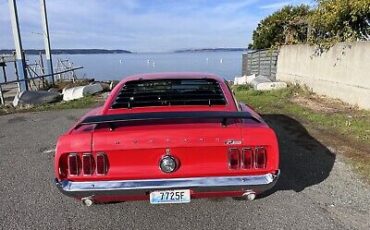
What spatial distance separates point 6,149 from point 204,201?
421 centimetres

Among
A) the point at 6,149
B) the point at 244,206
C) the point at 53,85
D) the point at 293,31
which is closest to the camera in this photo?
the point at 244,206

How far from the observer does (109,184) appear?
9.72 ft

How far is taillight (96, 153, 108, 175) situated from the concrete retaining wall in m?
7.36

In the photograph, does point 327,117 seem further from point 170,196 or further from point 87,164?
point 87,164

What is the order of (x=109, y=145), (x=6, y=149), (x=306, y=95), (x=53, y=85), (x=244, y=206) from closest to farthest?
(x=109, y=145) < (x=244, y=206) < (x=6, y=149) < (x=306, y=95) < (x=53, y=85)

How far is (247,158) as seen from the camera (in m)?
3.05

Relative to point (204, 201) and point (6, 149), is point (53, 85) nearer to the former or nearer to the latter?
point (6, 149)

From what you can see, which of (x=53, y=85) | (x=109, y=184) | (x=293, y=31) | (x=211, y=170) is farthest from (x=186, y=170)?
(x=53, y=85)

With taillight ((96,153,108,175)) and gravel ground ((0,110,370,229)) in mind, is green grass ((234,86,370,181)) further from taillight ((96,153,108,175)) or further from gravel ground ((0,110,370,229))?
taillight ((96,153,108,175))

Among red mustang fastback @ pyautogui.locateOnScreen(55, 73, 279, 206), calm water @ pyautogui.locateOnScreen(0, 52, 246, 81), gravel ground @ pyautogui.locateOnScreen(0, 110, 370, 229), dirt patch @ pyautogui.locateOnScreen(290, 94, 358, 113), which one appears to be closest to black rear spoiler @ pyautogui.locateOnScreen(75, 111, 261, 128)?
red mustang fastback @ pyautogui.locateOnScreen(55, 73, 279, 206)

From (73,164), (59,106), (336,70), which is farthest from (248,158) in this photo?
(59,106)

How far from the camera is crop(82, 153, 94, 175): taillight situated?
9.85 ft

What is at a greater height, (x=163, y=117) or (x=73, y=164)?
(x=163, y=117)

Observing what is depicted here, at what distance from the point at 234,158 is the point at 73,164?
→ 4.68 ft
